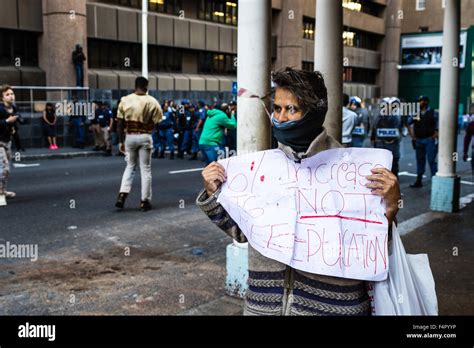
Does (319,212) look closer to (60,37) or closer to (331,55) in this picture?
(331,55)

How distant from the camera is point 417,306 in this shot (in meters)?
2.28

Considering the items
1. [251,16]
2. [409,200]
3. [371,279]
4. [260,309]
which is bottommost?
[409,200]

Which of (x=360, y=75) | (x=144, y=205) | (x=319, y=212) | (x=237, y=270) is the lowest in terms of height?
(x=144, y=205)

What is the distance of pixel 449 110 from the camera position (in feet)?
29.9

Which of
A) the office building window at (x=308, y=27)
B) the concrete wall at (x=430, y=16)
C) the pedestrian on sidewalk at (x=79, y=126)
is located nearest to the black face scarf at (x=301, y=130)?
the pedestrian on sidewalk at (x=79, y=126)

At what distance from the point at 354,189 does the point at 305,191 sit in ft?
0.65

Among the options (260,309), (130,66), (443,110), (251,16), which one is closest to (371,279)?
(260,309)

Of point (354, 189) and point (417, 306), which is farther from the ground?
point (354, 189)

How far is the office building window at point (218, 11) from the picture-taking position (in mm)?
32000

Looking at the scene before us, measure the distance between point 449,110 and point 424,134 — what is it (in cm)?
296

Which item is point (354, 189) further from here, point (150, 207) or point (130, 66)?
point (130, 66)

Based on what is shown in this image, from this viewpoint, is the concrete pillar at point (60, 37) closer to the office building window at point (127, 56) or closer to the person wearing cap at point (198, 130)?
the office building window at point (127, 56)

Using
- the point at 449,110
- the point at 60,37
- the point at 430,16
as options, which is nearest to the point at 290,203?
the point at 449,110

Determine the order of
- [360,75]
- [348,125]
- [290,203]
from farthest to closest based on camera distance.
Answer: [360,75] → [348,125] → [290,203]
